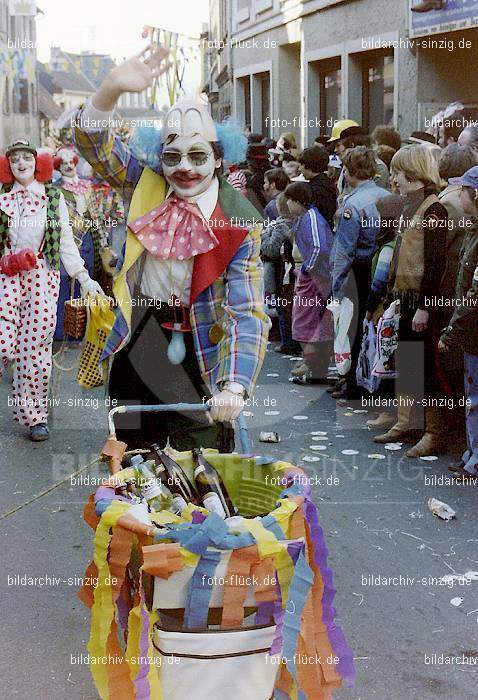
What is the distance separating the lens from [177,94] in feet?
11.8

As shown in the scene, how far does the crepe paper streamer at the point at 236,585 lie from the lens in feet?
8.44

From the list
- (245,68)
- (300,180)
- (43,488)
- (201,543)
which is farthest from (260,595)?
(245,68)

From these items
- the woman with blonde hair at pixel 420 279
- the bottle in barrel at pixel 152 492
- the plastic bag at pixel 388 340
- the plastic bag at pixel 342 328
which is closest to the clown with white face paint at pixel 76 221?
the plastic bag at pixel 342 328

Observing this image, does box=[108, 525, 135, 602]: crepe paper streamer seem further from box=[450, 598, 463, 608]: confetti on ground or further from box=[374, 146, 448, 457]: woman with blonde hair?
box=[374, 146, 448, 457]: woman with blonde hair

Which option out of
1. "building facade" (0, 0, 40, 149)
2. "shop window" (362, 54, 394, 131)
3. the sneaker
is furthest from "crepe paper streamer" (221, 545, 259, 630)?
"building facade" (0, 0, 40, 149)

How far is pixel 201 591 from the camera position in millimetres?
2594

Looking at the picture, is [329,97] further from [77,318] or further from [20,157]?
[77,318]

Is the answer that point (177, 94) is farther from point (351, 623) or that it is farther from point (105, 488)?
point (351, 623)

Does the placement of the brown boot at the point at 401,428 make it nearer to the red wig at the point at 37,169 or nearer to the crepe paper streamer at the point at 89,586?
the red wig at the point at 37,169

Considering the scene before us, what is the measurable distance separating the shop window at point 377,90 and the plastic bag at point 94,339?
952 cm

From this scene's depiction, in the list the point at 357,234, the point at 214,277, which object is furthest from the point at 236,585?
the point at 357,234

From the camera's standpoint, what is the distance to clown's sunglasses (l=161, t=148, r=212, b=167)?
3.59 m

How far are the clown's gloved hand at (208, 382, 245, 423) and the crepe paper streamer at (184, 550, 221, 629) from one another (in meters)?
0.66

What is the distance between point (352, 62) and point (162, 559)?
13201 mm
